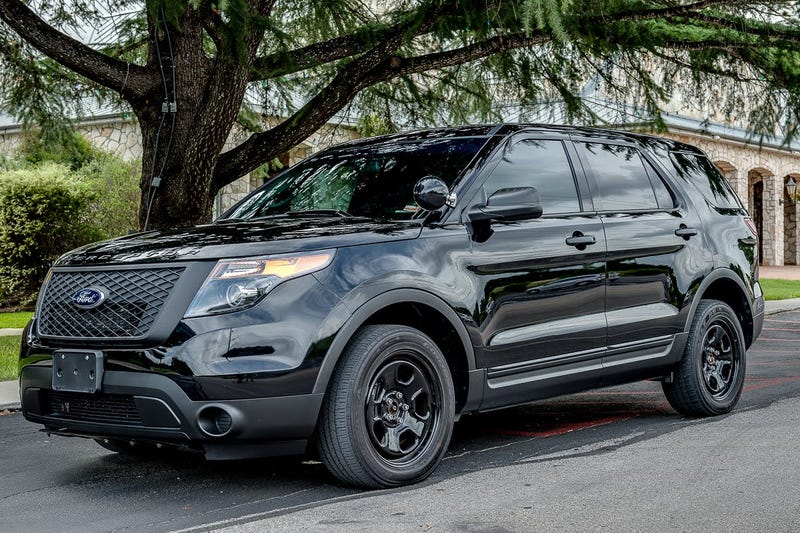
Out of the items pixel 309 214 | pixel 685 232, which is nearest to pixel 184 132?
pixel 309 214

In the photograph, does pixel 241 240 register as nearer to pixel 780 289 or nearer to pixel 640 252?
pixel 640 252

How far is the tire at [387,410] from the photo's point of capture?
4945 millimetres

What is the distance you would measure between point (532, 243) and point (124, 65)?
661 centimetres

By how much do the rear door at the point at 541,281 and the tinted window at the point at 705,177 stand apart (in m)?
1.38

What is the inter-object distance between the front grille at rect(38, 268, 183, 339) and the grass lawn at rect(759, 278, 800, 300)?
18.0m

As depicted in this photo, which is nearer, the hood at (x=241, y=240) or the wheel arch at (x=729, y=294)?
the hood at (x=241, y=240)

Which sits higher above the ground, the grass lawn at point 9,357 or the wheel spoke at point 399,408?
the wheel spoke at point 399,408

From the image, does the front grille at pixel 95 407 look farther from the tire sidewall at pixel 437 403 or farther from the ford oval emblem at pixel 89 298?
the tire sidewall at pixel 437 403

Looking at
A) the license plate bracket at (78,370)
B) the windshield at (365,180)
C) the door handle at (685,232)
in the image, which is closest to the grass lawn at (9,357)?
the windshield at (365,180)

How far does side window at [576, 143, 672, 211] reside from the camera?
6637 millimetres

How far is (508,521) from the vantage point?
181 inches

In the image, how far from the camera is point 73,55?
10.7m

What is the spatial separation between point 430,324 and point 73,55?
6698 millimetres

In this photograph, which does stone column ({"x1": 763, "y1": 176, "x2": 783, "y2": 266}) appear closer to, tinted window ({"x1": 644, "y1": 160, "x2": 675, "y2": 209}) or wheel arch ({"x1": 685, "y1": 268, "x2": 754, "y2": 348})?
wheel arch ({"x1": 685, "y1": 268, "x2": 754, "y2": 348})
